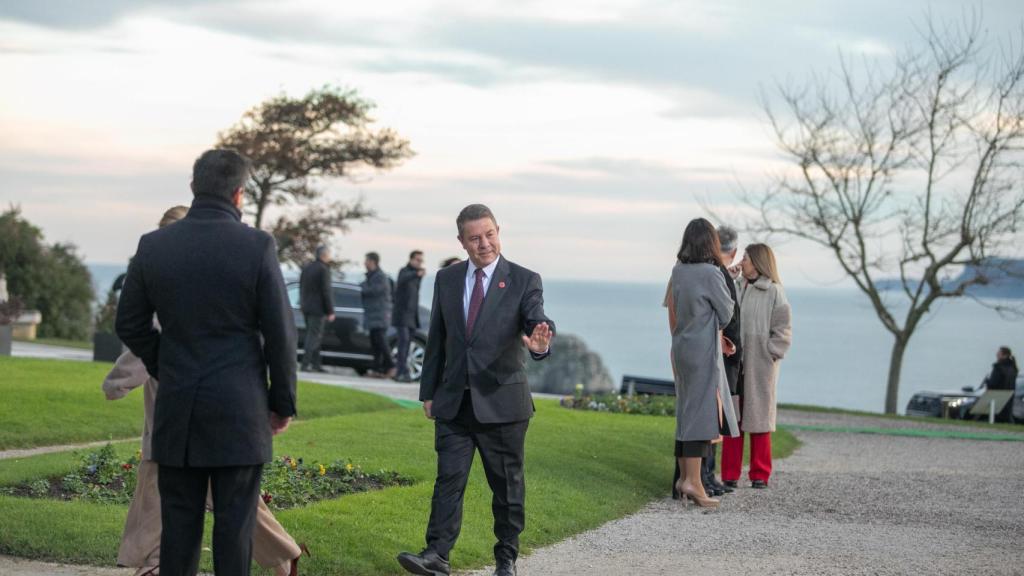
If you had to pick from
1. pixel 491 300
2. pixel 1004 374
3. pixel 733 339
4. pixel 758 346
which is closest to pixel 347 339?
pixel 1004 374

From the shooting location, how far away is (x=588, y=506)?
998 centimetres

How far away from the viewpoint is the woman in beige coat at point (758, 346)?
11484mm

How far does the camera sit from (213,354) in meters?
5.00

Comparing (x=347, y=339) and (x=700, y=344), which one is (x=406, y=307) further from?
(x=700, y=344)

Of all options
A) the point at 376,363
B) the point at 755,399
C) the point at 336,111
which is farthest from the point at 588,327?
the point at 755,399

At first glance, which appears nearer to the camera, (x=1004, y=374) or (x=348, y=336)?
(x=348, y=336)

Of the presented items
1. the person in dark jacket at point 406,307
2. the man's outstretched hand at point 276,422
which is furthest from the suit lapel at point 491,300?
the person in dark jacket at point 406,307

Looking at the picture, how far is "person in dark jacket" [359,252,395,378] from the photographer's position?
22.2 meters

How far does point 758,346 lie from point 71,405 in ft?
23.1

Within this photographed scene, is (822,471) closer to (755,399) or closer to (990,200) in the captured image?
(755,399)

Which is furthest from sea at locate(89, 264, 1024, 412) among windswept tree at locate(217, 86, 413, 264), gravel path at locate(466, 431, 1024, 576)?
gravel path at locate(466, 431, 1024, 576)

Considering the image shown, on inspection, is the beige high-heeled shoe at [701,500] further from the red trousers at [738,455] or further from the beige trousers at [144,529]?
the beige trousers at [144,529]

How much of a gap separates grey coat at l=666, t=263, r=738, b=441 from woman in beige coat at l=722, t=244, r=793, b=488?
1.34 m

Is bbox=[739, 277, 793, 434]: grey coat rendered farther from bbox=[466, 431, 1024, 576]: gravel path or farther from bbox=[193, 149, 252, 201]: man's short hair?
bbox=[193, 149, 252, 201]: man's short hair
